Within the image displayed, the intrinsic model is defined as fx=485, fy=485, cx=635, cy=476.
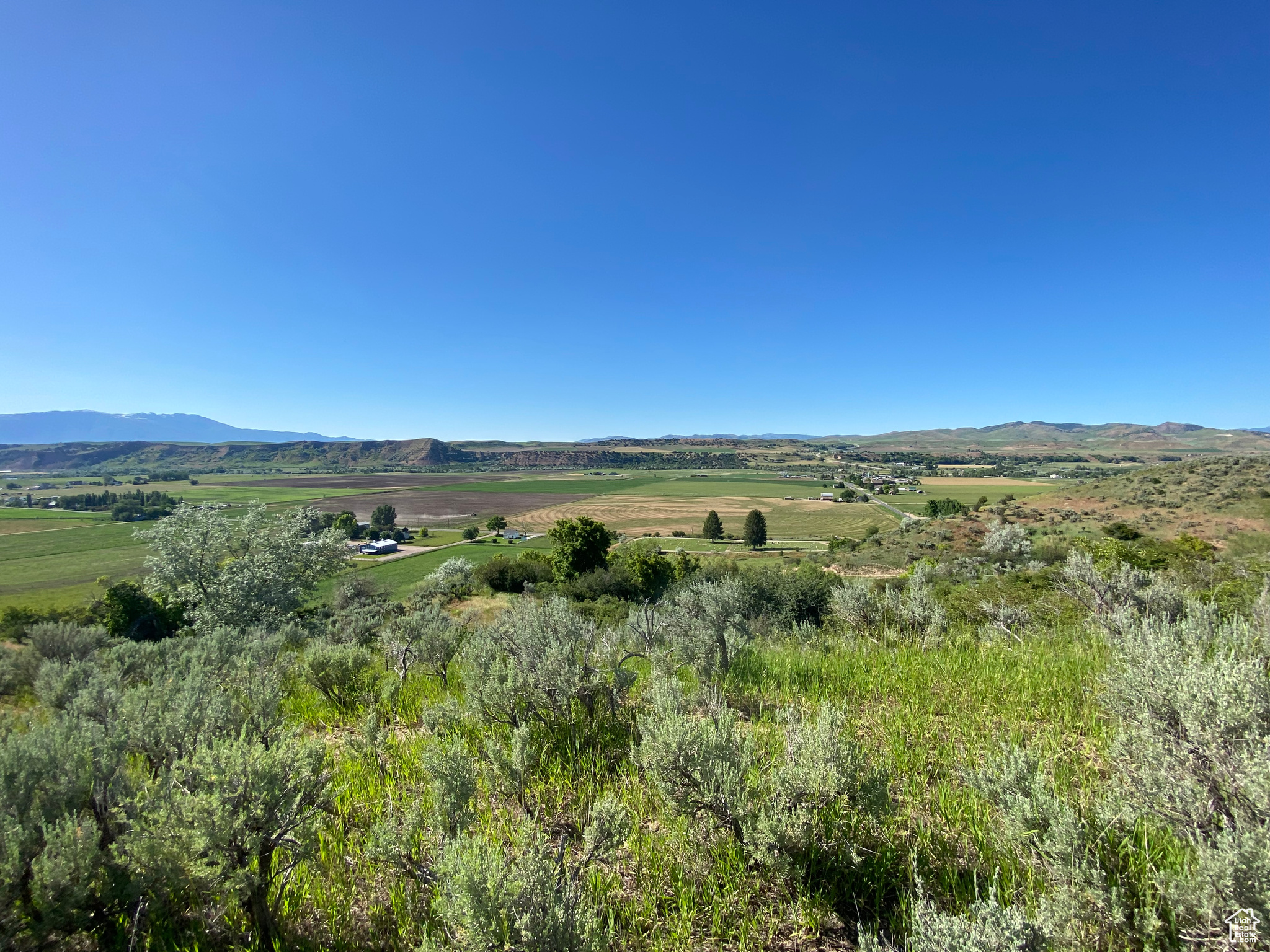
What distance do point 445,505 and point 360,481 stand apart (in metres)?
73.3

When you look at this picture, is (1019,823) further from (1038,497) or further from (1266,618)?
(1038,497)

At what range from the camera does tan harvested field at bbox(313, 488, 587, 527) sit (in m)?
95.8

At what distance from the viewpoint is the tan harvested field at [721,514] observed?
82.4 meters

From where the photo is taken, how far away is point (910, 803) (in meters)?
3.15

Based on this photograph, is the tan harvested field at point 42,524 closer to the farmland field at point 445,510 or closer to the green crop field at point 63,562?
the farmland field at point 445,510

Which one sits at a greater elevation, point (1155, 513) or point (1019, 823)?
point (1019, 823)

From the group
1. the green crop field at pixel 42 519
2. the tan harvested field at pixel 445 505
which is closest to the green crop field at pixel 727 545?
the tan harvested field at pixel 445 505

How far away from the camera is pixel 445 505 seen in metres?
116

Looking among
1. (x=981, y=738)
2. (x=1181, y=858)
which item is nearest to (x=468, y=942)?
(x=1181, y=858)

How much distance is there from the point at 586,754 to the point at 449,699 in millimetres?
1325

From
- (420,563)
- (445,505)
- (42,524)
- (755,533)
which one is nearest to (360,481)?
(445,505)

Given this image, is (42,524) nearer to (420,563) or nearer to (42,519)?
(42,519)

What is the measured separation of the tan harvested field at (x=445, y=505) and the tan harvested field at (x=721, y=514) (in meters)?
6.00

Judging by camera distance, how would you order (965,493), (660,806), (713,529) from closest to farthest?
(660,806) → (713,529) → (965,493)
